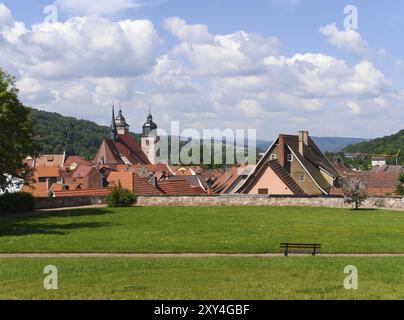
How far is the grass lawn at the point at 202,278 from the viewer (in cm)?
1216

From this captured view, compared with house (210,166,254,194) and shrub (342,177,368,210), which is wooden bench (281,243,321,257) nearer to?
shrub (342,177,368,210)

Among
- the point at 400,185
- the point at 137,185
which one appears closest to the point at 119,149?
the point at 137,185

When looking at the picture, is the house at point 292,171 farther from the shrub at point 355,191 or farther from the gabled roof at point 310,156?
the shrub at point 355,191

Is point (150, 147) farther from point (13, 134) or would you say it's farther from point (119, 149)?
point (13, 134)

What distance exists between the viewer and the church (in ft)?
434

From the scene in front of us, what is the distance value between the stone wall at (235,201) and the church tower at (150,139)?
351 ft

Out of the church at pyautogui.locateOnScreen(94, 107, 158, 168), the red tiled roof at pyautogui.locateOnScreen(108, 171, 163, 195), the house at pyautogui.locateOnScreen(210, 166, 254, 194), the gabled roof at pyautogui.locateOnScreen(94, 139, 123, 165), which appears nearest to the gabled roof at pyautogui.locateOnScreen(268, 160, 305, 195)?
the house at pyautogui.locateOnScreen(210, 166, 254, 194)

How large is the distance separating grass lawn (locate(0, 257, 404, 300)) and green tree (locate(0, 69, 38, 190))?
17731 mm

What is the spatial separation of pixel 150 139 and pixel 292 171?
3905 inches

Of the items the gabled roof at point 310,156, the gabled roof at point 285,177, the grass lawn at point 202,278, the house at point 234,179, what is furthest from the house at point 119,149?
the grass lawn at point 202,278

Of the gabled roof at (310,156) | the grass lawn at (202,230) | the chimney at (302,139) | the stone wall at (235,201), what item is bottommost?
the grass lawn at (202,230)
